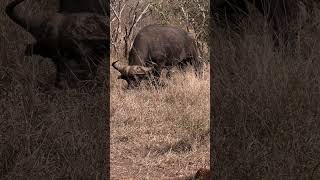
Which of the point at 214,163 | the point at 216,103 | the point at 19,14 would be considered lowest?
the point at 214,163

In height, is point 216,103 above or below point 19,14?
below

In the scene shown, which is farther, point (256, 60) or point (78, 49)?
point (78, 49)

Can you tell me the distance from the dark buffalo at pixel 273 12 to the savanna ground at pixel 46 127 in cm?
143

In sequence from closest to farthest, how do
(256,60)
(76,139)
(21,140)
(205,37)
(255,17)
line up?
(21,140) → (76,139) → (256,60) → (255,17) → (205,37)

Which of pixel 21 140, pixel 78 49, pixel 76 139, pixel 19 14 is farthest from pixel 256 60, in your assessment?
pixel 19 14

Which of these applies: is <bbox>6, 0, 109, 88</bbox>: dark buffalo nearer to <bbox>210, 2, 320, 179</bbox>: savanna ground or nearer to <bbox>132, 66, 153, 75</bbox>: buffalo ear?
<bbox>210, 2, 320, 179</bbox>: savanna ground

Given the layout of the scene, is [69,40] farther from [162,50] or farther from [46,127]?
[162,50]

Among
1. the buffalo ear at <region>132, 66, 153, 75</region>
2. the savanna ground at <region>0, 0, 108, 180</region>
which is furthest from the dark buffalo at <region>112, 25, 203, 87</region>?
the savanna ground at <region>0, 0, 108, 180</region>

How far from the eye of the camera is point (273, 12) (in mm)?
5605

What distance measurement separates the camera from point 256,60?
4.18m

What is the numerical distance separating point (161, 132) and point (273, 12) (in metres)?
1.61

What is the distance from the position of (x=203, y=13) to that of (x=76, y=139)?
10.2 metres

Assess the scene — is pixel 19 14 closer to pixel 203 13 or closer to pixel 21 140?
pixel 21 140

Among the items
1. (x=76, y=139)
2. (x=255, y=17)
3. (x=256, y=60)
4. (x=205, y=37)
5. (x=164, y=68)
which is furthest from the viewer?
(x=205, y=37)
